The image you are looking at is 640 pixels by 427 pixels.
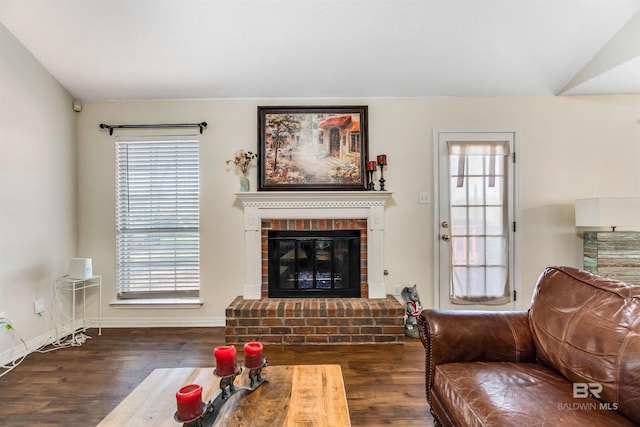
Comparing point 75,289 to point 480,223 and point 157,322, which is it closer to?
point 157,322

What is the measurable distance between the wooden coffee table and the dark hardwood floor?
0.57m

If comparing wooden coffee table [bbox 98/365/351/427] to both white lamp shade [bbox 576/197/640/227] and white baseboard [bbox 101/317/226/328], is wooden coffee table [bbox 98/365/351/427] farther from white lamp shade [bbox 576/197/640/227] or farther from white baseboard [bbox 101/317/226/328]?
white lamp shade [bbox 576/197/640/227]

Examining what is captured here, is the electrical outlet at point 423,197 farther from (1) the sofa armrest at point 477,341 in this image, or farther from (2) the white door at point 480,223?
(1) the sofa armrest at point 477,341

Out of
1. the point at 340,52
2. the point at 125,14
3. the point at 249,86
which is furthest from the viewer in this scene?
the point at 249,86

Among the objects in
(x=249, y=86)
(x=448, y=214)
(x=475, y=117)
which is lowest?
(x=448, y=214)

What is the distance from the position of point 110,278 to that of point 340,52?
10.7 feet

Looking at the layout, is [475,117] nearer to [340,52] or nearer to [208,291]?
[340,52]

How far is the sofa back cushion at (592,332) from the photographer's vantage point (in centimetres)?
105

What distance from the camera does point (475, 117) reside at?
10.3 feet

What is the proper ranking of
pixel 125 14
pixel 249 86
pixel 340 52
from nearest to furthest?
pixel 125 14, pixel 340 52, pixel 249 86

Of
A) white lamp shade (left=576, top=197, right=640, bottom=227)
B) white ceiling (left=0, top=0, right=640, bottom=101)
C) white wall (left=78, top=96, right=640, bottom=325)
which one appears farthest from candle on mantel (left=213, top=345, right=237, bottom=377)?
white lamp shade (left=576, top=197, right=640, bottom=227)

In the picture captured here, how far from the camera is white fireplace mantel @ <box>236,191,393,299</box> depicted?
119 inches

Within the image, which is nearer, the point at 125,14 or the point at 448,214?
the point at 125,14


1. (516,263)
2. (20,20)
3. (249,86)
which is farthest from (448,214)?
(20,20)
